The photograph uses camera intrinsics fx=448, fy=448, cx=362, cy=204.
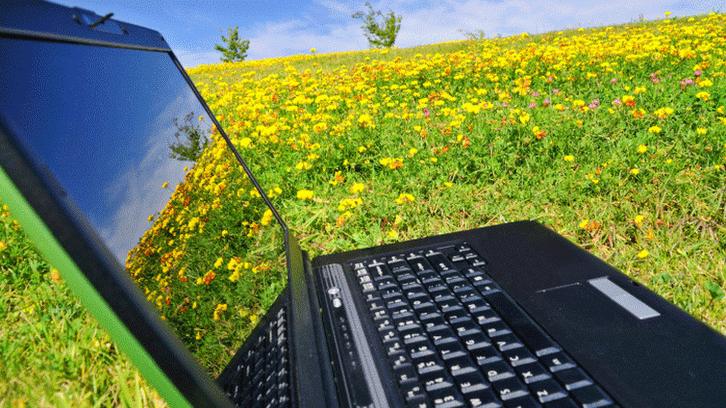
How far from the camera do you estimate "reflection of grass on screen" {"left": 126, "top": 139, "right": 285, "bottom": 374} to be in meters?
0.85

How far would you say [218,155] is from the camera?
152 cm

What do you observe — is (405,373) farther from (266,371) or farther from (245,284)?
(245,284)

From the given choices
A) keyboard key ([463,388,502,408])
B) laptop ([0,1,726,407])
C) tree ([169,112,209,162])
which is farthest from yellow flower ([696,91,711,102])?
tree ([169,112,209,162])

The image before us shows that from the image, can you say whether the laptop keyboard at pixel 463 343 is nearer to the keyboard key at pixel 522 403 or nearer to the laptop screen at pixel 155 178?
the keyboard key at pixel 522 403

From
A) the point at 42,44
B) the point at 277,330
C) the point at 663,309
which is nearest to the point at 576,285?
the point at 663,309

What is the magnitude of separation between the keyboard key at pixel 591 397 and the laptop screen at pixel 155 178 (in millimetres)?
736

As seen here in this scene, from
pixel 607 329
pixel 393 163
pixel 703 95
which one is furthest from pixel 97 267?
pixel 703 95

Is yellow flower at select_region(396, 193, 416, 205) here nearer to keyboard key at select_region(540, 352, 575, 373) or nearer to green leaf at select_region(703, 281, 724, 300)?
green leaf at select_region(703, 281, 724, 300)

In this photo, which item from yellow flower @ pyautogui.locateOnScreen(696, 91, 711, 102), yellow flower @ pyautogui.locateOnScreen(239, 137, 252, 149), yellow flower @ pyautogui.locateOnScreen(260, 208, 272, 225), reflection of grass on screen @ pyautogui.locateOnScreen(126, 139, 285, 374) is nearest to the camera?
reflection of grass on screen @ pyautogui.locateOnScreen(126, 139, 285, 374)

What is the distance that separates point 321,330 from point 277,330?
4.7 inches

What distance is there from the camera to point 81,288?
1.64ft

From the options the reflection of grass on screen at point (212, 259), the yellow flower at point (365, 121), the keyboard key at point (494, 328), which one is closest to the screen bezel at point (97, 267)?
the reflection of grass on screen at point (212, 259)

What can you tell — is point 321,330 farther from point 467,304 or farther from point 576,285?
point 576,285

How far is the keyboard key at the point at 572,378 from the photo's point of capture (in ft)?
3.05
